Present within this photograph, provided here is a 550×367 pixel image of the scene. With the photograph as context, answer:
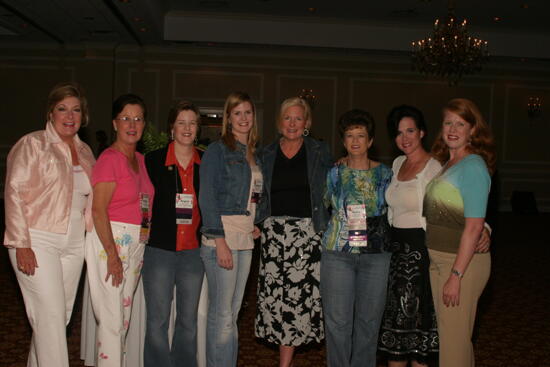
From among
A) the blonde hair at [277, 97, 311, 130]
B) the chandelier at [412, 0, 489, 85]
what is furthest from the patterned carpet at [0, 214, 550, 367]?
the chandelier at [412, 0, 489, 85]

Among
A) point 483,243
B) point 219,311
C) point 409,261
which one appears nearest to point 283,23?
point 409,261

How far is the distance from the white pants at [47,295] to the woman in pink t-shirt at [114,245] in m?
0.14

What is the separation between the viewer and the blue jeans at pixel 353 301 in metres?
2.77

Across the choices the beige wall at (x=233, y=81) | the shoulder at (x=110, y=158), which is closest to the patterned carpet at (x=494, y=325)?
the shoulder at (x=110, y=158)

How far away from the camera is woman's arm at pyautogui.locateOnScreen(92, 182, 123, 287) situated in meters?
2.48

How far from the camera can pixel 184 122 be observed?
2.81 metres

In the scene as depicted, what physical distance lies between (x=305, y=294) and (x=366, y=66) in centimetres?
1090

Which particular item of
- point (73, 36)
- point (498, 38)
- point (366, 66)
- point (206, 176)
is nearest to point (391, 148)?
point (366, 66)

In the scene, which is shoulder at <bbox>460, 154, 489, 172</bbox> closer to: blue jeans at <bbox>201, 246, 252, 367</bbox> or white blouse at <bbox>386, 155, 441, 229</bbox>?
white blouse at <bbox>386, 155, 441, 229</bbox>

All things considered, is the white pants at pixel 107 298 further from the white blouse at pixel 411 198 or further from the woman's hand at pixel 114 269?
the white blouse at pixel 411 198

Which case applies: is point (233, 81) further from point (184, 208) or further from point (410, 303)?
point (410, 303)

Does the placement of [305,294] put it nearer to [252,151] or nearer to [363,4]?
[252,151]

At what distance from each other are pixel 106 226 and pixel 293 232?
1.00 metres

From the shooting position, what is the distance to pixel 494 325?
4.55 metres
